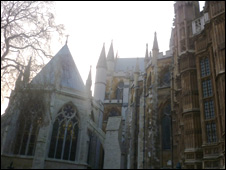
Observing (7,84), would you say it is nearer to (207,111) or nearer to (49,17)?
(49,17)

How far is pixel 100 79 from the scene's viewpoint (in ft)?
105

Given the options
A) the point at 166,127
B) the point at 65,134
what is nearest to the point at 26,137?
the point at 65,134

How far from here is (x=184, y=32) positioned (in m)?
13.9

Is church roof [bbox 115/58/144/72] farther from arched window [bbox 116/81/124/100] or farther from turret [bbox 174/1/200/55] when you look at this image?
turret [bbox 174/1/200/55]

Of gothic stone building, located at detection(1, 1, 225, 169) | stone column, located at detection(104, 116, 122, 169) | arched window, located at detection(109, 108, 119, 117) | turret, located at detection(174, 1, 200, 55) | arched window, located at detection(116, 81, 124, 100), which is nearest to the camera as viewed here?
gothic stone building, located at detection(1, 1, 225, 169)

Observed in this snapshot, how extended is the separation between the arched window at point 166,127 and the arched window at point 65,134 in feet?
22.3

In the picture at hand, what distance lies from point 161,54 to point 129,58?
1930 centimetres

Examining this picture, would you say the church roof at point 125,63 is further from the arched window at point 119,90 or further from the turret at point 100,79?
the turret at point 100,79

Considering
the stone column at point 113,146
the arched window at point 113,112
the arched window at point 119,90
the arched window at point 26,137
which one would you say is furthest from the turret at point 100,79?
the arched window at point 26,137

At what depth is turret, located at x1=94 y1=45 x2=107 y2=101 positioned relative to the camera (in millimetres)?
31000

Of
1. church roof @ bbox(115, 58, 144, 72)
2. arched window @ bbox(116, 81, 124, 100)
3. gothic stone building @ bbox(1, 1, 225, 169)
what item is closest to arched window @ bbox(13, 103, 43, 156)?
gothic stone building @ bbox(1, 1, 225, 169)

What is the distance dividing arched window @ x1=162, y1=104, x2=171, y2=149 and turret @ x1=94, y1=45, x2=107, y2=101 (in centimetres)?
1201

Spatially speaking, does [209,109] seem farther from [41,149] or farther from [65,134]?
[41,149]

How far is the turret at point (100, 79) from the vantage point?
102ft
